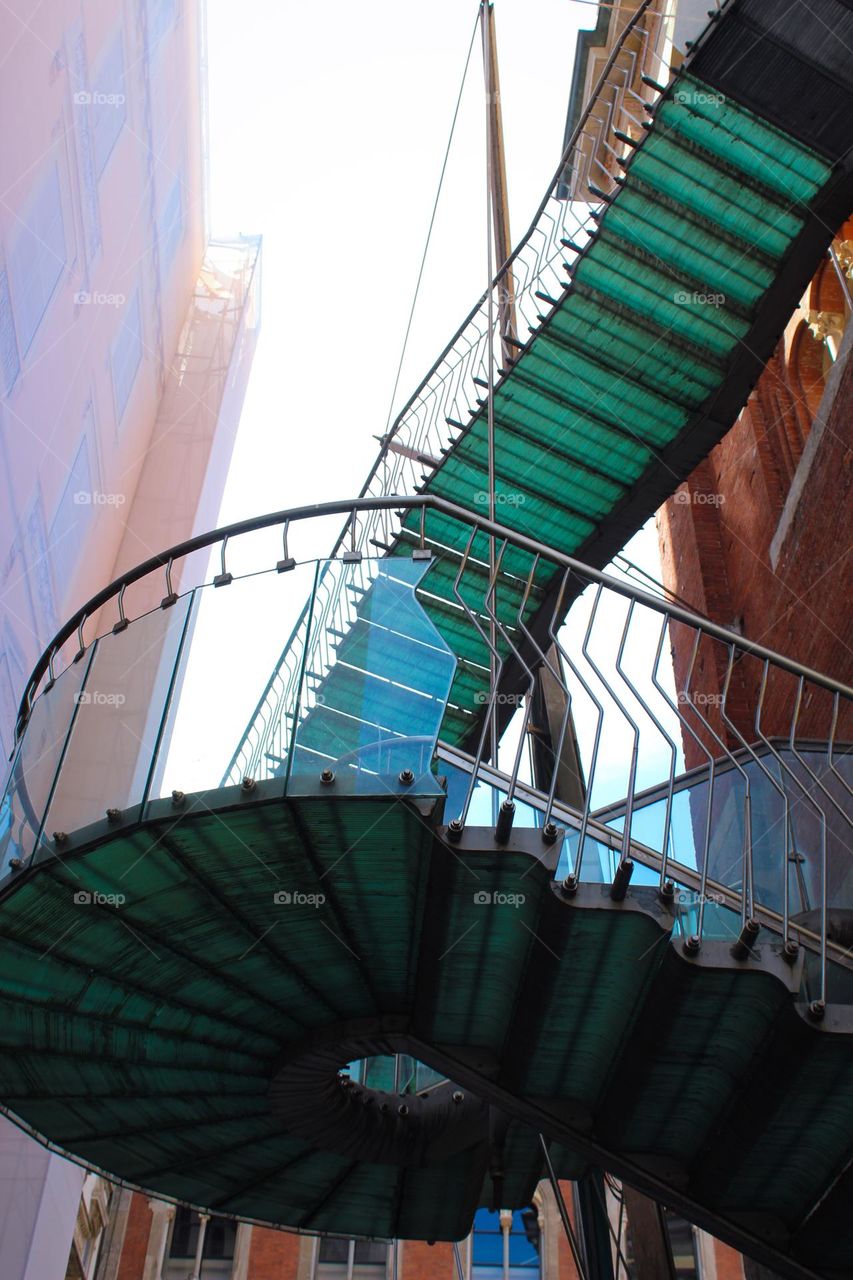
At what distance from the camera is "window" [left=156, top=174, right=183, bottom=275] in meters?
14.9

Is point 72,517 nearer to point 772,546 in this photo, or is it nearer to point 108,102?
point 108,102

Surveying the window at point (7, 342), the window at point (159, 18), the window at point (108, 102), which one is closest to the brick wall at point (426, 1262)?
the window at point (7, 342)

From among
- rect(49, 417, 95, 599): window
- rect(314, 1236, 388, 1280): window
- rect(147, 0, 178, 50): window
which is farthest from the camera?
rect(314, 1236, 388, 1280): window

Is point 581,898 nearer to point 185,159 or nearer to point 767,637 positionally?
point 767,637

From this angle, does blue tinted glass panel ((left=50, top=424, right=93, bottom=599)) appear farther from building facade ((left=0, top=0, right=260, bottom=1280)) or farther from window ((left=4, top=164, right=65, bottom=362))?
window ((left=4, top=164, right=65, bottom=362))

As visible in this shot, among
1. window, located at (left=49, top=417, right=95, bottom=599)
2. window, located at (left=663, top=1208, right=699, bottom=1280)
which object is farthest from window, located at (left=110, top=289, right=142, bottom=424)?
window, located at (left=663, top=1208, right=699, bottom=1280)

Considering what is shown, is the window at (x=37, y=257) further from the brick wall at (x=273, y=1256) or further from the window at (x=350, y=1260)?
the brick wall at (x=273, y=1256)

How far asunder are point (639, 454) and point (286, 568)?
15.1ft

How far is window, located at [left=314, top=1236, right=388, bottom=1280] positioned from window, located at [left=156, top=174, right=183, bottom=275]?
1567cm

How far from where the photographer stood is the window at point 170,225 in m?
14.9

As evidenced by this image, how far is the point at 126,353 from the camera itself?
13.9m

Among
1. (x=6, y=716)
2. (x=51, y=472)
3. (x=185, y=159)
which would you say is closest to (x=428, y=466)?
(x=51, y=472)

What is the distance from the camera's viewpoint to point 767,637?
13109mm

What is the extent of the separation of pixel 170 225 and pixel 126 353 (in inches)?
98.7
